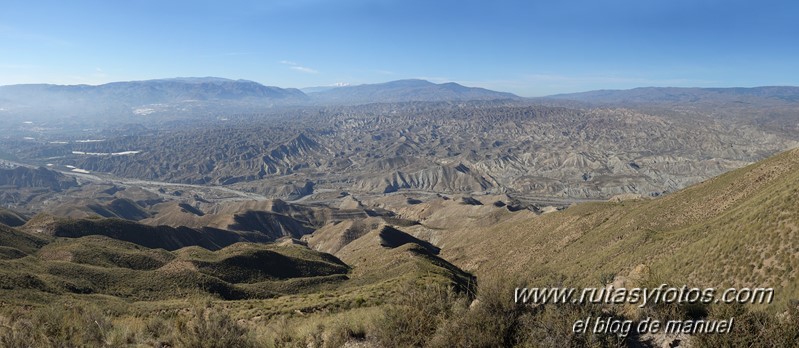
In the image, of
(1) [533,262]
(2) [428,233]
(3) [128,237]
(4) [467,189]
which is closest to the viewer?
(1) [533,262]

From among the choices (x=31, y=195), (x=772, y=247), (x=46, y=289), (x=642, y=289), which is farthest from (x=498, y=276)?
(x=31, y=195)

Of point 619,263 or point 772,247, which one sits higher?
point 772,247

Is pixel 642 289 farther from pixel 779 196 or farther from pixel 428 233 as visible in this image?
pixel 428 233

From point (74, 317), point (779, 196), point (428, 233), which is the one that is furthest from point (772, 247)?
point (428, 233)

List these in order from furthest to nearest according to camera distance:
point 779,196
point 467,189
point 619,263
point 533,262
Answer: point 467,189 < point 533,262 < point 619,263 < point 779,196

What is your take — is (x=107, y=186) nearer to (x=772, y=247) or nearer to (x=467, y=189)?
(x=467, y=189)

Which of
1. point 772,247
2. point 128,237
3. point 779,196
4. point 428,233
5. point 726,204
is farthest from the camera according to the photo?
point 428,233

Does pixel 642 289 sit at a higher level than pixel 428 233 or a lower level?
higher

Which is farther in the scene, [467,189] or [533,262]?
[467,189]

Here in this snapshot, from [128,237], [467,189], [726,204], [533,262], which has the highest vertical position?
[726,204]
